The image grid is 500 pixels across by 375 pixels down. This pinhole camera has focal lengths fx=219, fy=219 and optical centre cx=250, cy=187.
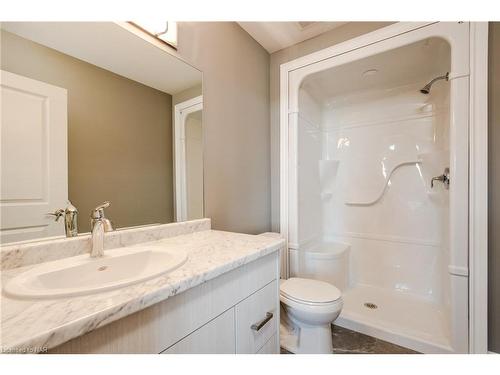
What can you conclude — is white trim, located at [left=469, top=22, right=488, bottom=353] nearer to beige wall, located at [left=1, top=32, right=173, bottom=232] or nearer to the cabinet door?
the cabinet door

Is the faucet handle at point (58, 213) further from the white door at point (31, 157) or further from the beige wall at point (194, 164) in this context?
the beige wall at point (194, 164)

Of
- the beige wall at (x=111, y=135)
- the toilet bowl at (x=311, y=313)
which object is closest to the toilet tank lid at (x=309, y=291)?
the toilet bowl at (x=311, y=313)

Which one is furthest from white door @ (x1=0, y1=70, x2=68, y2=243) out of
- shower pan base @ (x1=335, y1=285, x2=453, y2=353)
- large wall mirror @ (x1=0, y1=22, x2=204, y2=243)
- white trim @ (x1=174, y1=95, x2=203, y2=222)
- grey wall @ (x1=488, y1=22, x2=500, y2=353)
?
grey wall @ (x1=488, y1=22, x2=500, y2=353)

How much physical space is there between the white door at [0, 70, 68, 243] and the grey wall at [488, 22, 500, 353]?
2072mm

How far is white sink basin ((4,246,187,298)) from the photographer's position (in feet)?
1.72

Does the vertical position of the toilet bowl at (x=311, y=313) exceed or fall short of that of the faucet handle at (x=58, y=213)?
it falls short

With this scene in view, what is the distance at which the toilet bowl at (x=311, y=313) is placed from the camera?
1279 mm

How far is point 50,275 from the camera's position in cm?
67

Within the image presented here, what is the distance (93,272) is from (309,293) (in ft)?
3.83

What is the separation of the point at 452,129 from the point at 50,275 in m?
1.98

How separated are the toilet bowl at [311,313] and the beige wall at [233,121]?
594 mm

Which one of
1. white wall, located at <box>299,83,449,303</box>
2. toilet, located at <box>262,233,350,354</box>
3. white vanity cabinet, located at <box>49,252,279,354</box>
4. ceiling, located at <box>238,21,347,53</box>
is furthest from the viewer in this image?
white wall, located at <box>299,83,449,303</box>
